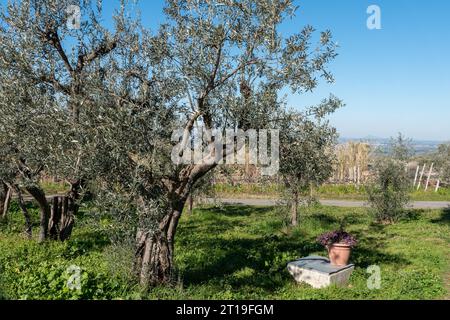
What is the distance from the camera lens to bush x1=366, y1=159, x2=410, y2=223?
76.6 feet

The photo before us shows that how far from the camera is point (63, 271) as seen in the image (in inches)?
391

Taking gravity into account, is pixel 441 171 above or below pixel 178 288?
above

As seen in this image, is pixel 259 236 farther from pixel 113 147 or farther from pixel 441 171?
pixel 441 171

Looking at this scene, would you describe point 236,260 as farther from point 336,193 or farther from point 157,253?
point 336,193

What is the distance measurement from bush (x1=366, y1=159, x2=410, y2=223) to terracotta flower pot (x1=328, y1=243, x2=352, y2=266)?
40.4 ft

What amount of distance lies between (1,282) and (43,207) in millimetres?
5744

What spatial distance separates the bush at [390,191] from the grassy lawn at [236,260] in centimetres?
77

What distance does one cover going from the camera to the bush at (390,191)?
23333mm

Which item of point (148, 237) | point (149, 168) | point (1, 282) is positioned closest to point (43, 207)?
point (1, 282)

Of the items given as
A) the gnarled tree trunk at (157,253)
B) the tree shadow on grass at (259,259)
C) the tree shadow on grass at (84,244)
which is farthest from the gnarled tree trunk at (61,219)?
the gnarled tree trunk at (157,253)

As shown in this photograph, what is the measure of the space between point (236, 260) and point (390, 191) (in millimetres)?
12897

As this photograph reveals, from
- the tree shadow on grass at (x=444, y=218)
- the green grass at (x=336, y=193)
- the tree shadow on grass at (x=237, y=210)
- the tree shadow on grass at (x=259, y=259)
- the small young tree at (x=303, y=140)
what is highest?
the small young tree at (x=303, y=140)

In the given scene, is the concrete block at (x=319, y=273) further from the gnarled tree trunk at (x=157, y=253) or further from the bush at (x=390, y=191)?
the bush at (x=390, y=191)
